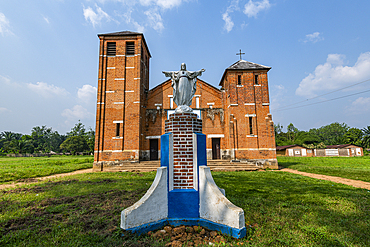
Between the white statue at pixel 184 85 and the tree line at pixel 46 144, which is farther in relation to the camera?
the tree line at pixel 46 144

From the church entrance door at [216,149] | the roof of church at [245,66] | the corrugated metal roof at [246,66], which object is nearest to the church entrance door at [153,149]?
the church entrance door at [216,149]

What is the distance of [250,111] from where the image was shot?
58.3ft

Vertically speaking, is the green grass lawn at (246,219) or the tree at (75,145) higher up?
the tree at (75,145)

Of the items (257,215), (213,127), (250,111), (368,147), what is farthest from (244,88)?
(368,147)

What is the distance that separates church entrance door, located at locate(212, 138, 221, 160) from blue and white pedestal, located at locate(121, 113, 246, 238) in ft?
50.3

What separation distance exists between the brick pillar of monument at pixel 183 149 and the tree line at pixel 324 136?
173 ft

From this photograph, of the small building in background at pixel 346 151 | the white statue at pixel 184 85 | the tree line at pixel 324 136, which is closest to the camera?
the white statue at pixel 184 85

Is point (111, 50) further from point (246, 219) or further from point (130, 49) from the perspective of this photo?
point (246, 219)

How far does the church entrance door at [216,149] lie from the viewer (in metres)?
19.2

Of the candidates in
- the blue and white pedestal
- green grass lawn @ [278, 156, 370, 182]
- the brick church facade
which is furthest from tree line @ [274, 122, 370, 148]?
the blue and white pedestal

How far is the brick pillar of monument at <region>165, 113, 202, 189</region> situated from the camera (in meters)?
4.12

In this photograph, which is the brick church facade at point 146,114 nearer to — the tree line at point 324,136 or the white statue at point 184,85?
the white statue at point 184,85

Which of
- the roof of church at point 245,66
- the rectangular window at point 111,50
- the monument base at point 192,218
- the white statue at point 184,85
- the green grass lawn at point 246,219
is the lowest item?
the green grass lawn at point 246,219

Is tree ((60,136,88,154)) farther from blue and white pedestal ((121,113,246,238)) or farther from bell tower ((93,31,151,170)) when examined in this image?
blue and white pedestal ((121,113,246,238))
